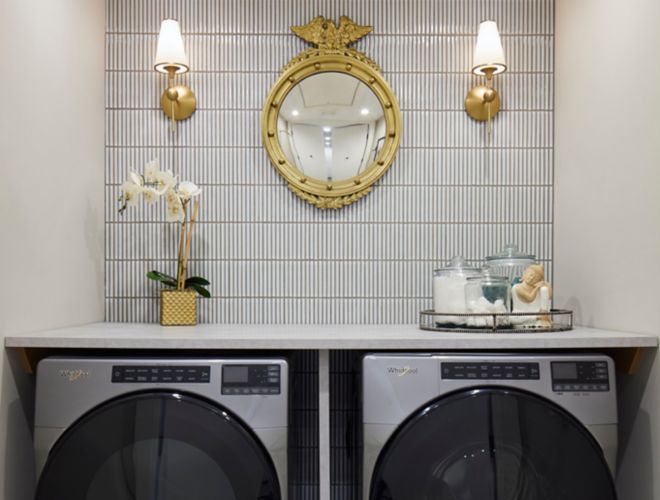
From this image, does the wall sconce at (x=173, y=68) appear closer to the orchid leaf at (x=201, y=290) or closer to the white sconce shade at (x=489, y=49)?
the orchid leaf at (x=201, y=290)

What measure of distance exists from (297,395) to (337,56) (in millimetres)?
1124

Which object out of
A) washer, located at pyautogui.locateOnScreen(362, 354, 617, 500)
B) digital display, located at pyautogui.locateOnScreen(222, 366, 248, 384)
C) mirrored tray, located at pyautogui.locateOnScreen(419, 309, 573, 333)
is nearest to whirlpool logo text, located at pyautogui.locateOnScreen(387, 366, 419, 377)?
washer, located at pyautogui.locateOnScreen(362, 354, 617, 500)

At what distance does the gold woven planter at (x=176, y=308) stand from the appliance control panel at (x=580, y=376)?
1.06 metres

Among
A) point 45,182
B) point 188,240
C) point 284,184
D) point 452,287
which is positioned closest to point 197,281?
point 188,240

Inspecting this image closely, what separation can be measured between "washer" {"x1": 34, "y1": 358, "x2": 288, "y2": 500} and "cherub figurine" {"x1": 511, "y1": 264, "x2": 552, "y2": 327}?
684 millimetres

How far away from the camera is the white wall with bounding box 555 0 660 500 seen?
1514 millimetres

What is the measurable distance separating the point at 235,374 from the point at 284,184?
0.79 metres

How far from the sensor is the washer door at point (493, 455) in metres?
1.43

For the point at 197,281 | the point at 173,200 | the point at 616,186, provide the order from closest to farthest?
the point at 616,186, the point at 173,200, the point at 197,281

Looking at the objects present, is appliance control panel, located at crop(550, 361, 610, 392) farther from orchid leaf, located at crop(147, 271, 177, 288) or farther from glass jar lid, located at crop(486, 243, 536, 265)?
orchid leaf, located at crop(147, 271, 177, 288)

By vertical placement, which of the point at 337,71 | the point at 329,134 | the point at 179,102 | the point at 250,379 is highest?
the point at 337,71

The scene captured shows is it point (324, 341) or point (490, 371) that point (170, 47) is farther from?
point (490, 371)

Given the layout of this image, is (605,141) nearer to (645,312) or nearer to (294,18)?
(645,312)

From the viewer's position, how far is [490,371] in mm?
1491
